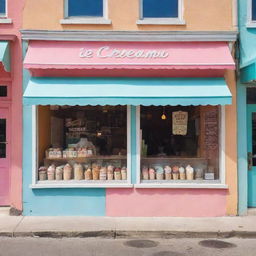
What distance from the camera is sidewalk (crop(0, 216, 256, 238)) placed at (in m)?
7.97

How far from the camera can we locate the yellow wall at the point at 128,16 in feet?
30.5

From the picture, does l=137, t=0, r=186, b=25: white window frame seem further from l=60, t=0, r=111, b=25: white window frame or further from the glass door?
the glass door

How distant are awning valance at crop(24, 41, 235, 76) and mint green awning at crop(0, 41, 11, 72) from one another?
0.45 meters

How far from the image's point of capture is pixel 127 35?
912 cm

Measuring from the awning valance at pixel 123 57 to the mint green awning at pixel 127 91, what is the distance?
24 cm

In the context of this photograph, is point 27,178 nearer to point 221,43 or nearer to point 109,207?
point 109,207

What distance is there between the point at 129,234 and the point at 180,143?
8.31ft

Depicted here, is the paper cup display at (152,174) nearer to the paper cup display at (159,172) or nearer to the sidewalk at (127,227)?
the paper cup display at (159,172)

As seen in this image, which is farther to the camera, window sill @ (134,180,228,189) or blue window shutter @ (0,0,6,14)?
blue window shutter @ (0,0,6,14)

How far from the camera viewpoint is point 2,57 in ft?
28.7

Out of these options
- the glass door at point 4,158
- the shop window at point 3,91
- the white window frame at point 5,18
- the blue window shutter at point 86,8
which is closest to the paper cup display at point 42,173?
the glass door at point 4,158

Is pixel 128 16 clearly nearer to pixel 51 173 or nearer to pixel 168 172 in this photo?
pixel 168 172

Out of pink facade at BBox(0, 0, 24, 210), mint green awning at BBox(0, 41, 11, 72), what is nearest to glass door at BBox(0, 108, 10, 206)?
pink facade at BBox(0, 0, 24, 210)

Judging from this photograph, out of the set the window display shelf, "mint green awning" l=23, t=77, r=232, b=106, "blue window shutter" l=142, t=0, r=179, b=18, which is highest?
"blue window shutter" l=142, t=0, r=179, b=18
